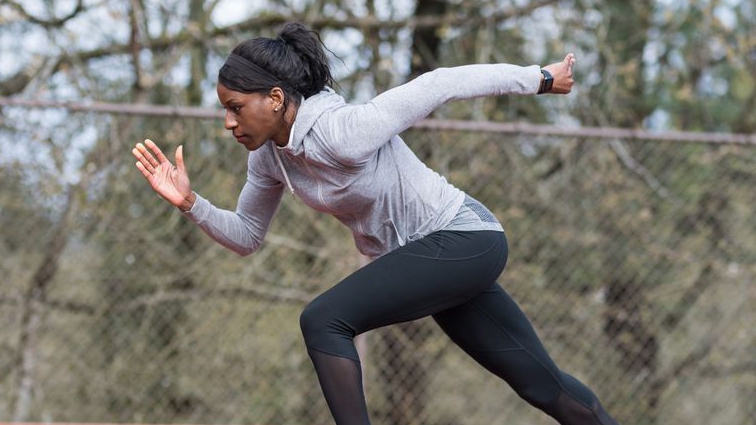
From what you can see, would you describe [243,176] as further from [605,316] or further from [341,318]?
[341,318]

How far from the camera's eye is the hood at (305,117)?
7.80 feet

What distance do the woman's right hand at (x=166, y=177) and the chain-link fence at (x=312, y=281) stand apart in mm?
2440

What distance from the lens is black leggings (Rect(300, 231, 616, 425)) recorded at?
2371mm

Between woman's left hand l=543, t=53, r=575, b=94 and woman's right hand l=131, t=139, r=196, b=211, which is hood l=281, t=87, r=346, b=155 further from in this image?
woman's left hand l=543, t=53, r=575, b=94

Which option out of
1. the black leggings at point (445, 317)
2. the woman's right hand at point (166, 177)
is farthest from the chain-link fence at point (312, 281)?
the woman's right hand at point (166, 177)

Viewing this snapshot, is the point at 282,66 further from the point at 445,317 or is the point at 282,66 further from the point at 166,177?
the point at 445,317

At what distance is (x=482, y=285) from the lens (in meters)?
2.54

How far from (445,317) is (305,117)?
711mm

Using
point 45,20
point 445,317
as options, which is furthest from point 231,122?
point 45,20

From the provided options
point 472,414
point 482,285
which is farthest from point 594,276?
point 482,285

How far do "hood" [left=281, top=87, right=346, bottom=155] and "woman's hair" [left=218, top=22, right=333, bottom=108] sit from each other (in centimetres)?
3

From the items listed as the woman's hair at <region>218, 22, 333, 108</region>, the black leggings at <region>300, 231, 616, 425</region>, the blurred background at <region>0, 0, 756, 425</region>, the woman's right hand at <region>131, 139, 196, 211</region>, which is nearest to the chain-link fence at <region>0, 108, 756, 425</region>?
the blurred background at <region>0, 0, 756, 425</region>

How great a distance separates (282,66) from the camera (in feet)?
7.88

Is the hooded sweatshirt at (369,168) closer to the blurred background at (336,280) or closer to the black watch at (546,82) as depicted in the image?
the black watch at (546,82)
